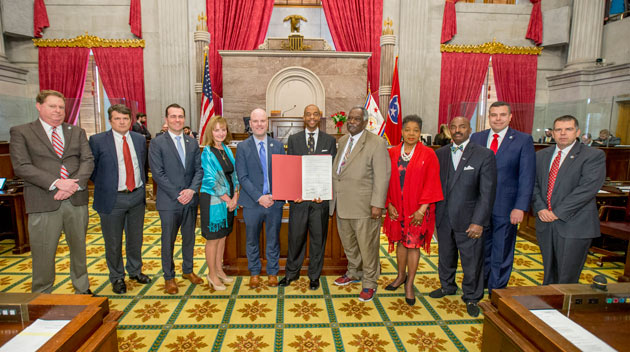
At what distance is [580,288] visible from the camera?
1.53m

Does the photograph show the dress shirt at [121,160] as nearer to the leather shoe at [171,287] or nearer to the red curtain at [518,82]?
the leather shoe at [171,287]

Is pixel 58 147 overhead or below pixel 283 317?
overhead

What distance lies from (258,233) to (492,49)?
1031cm

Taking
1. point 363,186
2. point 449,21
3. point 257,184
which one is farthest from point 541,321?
point 449,21

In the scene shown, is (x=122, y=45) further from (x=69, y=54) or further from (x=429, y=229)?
(x=429, y=229)

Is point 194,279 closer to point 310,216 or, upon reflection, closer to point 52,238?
point 52,238

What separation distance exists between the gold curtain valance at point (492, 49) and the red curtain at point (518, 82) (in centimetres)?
12

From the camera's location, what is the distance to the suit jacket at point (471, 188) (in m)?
2.72

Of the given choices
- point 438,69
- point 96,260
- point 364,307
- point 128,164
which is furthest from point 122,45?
point 364,307

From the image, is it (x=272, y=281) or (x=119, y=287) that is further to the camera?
(x=272, y=281)

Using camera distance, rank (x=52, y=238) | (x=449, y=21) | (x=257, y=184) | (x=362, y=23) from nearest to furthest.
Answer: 1. (x=52, y=238)
2. (x=257, y=184)
3. (x=362, y=23)
4. (x=449, y=21)

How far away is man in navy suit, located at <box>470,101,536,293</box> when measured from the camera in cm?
284

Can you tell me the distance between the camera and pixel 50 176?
2547 mm

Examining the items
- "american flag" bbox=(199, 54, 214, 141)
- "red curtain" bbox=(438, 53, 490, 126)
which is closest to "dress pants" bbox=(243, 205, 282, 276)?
"american flag" bbox=(199, 54, 214, 141)
